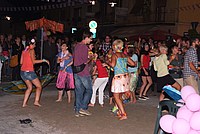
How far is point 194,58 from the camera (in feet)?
26.0

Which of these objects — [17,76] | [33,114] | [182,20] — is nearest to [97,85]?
[33,114]

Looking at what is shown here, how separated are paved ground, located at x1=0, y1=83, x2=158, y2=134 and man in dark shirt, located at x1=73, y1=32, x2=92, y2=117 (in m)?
0.29

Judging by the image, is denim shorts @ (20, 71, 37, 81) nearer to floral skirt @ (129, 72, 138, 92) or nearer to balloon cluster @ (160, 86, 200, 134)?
floral skirt @ (129, 72, 138, 92)

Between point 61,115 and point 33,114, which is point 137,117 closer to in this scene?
point 61,115

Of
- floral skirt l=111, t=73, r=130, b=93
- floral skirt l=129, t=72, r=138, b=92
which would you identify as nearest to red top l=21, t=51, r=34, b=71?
floral skirt l=111, t=73, r=130, b=93

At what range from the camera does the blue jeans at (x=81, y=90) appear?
7617mm

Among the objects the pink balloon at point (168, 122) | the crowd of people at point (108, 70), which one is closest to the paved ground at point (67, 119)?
the crowd of people at point (108, 70)

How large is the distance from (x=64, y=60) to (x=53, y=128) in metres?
2.67

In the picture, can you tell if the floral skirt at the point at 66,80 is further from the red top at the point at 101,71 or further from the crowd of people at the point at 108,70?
the red top at the point at 101,71

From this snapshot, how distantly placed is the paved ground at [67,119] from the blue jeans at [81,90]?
32 centimetres

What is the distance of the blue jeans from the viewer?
762cm

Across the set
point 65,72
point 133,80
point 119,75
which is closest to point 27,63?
point 65,72

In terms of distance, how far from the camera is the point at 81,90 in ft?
25.2

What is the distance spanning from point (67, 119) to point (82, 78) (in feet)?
3.19
